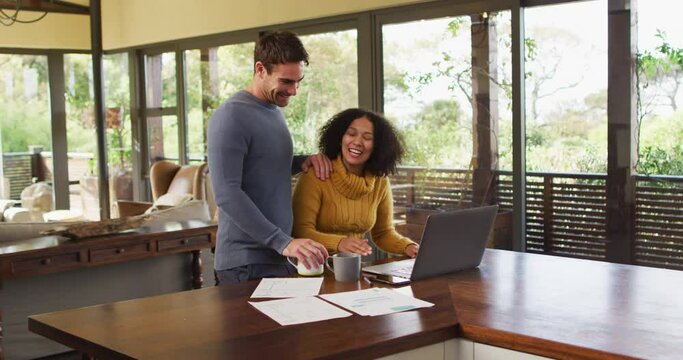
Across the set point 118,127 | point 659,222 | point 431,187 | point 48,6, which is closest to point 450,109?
point 431,187

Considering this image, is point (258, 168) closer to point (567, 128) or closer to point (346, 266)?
point (346, 266)

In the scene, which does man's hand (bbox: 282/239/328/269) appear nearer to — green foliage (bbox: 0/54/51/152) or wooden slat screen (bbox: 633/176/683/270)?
wooden slat screen (bbox: 633/176/683/270)

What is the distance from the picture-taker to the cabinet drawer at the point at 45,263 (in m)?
3.99

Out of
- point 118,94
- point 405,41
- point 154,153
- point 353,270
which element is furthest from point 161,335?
point 118,94

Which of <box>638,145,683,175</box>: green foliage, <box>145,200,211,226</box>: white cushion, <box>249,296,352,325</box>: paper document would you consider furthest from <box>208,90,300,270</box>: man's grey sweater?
<box>638,145,683,175</box>: green foliage

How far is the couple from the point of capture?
2627mm

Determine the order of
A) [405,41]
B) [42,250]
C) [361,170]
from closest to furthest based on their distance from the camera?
[361,170], [42,250], [405,41]

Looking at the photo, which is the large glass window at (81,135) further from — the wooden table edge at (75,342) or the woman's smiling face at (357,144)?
the wooden table edge at (75,342)

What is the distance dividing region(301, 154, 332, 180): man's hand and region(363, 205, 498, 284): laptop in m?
0.38

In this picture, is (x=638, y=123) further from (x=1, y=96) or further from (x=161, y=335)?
(x=1, y=96)

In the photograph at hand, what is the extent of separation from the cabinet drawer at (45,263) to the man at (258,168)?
166cm

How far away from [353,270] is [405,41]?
3.52 meters

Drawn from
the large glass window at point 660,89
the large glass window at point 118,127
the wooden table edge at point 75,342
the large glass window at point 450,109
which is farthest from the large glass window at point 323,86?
the wooden table edge at point 75,342

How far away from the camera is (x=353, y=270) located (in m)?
2.59
